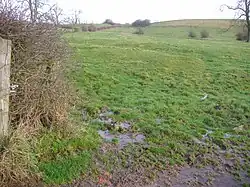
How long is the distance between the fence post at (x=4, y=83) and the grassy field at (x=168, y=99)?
0.98 metres

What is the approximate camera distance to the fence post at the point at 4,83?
4.85 meters

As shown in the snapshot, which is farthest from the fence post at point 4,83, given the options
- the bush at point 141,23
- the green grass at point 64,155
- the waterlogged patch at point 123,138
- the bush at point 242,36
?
the bush at point 141,23

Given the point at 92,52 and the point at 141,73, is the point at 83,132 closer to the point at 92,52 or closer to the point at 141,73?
the point at 141,73

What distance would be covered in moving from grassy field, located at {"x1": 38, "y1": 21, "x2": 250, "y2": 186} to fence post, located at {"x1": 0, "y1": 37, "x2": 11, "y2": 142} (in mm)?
A: 975

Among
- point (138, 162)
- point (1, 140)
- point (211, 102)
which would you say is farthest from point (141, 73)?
point (1, 140)

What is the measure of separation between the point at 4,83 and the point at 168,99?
6747mm

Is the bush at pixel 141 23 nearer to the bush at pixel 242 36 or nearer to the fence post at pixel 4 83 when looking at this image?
the bush at pixel 242 36

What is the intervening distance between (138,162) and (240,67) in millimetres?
13597

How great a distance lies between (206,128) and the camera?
8.23 m

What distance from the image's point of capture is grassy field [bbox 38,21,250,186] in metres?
6.59

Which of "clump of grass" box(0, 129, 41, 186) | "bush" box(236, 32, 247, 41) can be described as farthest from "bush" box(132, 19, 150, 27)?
"clump of grass" box(0, 129, 41, 186)

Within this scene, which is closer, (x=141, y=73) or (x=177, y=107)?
(x=177, y=107)

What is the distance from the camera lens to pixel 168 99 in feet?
35.4

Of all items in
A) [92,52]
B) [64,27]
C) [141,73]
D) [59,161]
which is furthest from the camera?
[92,52]
